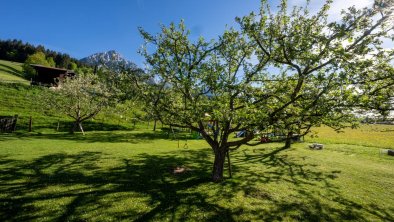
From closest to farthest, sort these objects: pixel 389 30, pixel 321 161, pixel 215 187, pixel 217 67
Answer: pixel 389 30
pixel 217 67
pixel 215 187
pixel 321 161

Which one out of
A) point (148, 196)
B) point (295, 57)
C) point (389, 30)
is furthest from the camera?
point (148, 196)

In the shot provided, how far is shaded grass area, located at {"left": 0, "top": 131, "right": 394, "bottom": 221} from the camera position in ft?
42.9

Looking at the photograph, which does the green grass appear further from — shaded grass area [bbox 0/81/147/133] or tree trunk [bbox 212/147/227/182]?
tree trunk [bbox 212/147/227/182]

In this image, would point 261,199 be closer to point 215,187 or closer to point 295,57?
point 215,187

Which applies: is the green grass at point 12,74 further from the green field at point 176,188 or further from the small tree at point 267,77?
the small tree at point 267,77

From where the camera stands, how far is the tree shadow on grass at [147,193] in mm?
12844

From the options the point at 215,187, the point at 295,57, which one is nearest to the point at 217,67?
the point at 295,57

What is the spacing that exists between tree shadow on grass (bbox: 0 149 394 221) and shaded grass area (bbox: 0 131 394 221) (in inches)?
1.7

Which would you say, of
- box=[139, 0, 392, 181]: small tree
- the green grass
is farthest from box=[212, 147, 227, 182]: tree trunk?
the green grass

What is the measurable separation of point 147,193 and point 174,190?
1853 mm

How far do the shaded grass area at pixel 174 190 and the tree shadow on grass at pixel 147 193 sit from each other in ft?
0.14

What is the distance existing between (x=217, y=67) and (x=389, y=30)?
29.9 ft

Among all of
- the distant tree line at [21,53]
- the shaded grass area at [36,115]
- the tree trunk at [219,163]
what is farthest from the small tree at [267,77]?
the distant tree line at [21,53]

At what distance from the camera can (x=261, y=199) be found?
16.0 metres
